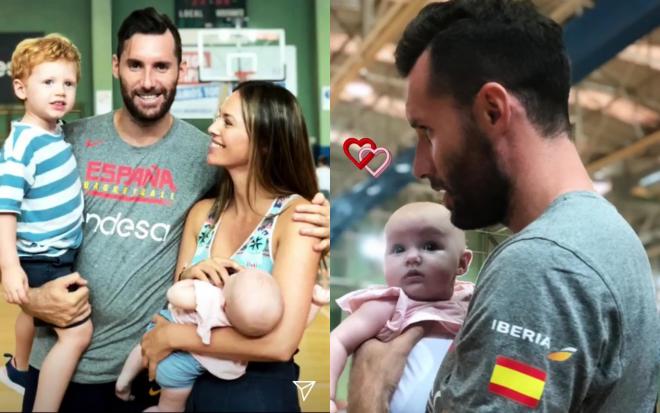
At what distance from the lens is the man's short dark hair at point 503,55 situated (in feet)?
4.80

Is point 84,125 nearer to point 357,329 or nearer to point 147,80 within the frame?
point 147,80

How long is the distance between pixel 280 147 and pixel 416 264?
0.39 m

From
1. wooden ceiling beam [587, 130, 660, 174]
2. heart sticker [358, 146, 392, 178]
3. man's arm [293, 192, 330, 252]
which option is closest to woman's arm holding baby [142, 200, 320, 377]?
man's arm [293, 192, 330, 252]

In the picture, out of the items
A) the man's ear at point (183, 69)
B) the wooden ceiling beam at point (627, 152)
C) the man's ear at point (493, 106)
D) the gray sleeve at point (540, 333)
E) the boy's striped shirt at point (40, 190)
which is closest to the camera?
the gray sleeve at point (540, 333)

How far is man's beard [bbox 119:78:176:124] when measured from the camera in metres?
1.66

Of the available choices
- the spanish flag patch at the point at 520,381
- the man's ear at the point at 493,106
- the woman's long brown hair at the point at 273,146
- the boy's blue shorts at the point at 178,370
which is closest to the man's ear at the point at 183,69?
the woman's long brown hair at the point at 273,146

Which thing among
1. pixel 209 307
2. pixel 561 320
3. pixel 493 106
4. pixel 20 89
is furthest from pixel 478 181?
pixel 20 89

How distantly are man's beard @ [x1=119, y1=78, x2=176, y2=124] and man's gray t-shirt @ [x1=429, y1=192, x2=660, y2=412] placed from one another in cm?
77

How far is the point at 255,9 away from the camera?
1757 mm

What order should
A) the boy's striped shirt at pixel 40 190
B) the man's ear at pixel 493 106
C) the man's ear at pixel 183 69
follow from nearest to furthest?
the man's ear at pixel 493 106 < the boy's striped shirt at pixel 40 190 < the man's ear at pixel 183 69

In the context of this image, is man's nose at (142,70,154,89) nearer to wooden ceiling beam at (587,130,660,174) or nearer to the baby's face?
the baby's face

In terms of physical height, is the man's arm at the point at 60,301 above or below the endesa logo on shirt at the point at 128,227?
below

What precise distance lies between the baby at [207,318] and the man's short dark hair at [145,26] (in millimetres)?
505

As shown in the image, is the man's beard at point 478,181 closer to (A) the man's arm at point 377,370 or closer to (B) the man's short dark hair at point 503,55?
(B) the man's short dark hair at point 503,55
